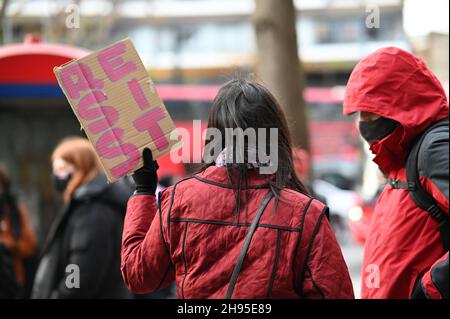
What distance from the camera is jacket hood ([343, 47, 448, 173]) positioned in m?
3.20

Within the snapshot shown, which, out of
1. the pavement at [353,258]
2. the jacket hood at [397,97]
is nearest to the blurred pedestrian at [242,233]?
the jacket hood at [397,97]

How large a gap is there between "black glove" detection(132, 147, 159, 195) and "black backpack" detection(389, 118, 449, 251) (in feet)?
3.25

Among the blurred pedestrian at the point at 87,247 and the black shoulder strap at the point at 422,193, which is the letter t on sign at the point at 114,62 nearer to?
the black shoulder strap at the point at 422,193

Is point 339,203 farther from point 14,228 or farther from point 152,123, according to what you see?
point 152,123

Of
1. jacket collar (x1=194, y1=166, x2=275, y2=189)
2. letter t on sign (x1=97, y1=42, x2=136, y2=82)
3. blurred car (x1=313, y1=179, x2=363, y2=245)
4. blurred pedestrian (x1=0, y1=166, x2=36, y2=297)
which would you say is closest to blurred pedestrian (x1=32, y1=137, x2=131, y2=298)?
letter t on sign (x1=97, y1=42, x2=136, y2=82)

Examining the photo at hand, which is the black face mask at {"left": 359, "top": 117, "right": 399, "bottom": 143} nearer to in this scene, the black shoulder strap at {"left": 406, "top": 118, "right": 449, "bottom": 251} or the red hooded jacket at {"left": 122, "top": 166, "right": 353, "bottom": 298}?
the black shoulder strap at {"left": 406, "top": 118, "right": 449, "bottom": 251}

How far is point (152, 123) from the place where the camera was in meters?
2.87

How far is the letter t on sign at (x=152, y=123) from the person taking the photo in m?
2.86

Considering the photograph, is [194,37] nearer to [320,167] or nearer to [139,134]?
[320,167]

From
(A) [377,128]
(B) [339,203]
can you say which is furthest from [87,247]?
(B) [339,203]

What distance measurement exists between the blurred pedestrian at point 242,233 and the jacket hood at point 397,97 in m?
0.66

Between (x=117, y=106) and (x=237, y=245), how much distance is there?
26.6 inches

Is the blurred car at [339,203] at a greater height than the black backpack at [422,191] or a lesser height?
lesser
